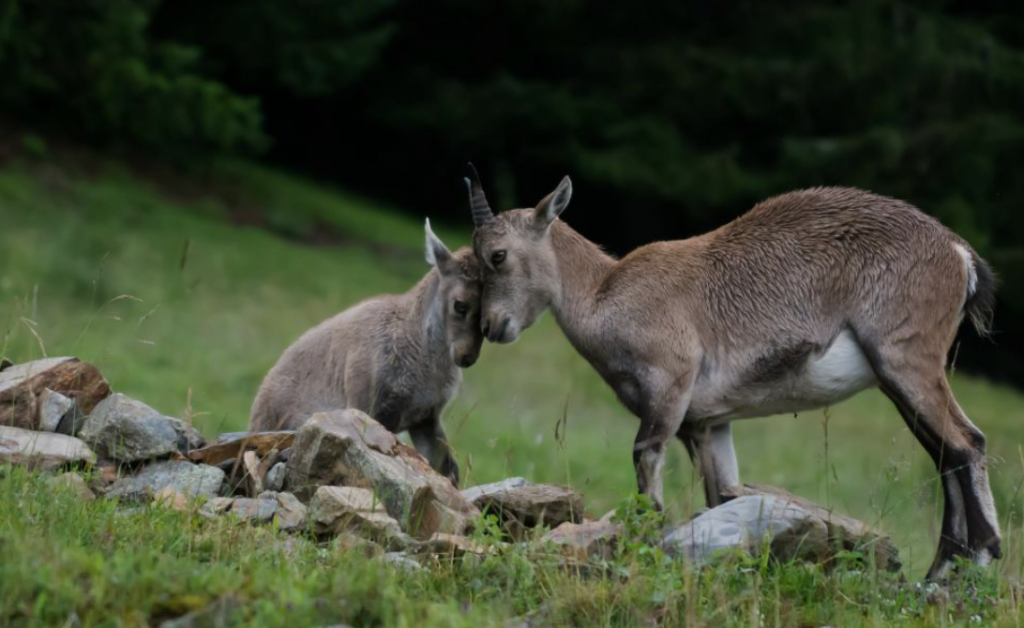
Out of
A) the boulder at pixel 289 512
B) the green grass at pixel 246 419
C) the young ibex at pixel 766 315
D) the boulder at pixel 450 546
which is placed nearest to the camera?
the green grass at pixel 246 419

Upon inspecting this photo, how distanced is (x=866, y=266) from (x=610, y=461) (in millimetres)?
8113

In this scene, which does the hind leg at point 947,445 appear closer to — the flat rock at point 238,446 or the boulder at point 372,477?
the boulder at point 372,477

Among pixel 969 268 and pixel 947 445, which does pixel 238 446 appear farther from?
pixel 969 268

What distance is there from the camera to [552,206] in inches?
352

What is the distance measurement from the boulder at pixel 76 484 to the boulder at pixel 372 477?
1.04 m

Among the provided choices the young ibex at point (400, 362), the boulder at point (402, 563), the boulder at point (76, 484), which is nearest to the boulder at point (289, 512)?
the boulder at point (402, 563)

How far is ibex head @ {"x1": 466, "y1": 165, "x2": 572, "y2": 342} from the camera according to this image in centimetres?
892

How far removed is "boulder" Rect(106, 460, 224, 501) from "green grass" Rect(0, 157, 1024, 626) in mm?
349

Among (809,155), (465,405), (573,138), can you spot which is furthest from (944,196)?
(465,405)

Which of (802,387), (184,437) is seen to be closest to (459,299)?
(184,437)

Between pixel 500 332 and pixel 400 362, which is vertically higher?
pixel 500 332

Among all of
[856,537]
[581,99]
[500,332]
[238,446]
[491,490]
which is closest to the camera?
[856,537]

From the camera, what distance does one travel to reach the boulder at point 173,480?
7480 mm

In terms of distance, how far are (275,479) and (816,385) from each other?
3.11m
